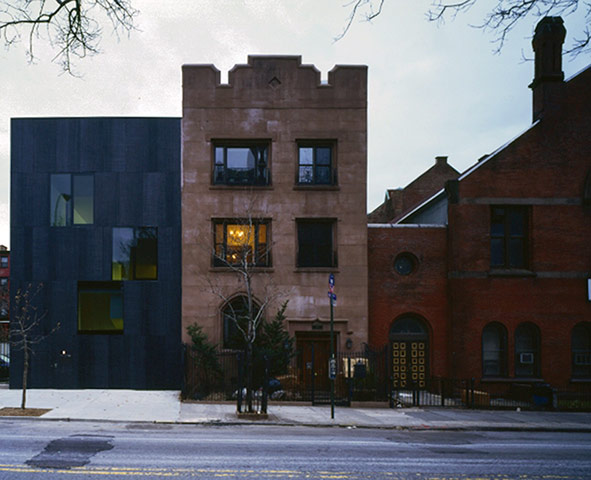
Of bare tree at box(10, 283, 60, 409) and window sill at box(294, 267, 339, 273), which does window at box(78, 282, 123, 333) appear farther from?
window sill at box(294, 267, 339, 273)

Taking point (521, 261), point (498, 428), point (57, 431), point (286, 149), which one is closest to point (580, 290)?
point (521, 261)

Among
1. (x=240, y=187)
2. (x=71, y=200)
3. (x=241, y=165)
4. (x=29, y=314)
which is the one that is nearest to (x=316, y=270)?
(x=240, y=187)

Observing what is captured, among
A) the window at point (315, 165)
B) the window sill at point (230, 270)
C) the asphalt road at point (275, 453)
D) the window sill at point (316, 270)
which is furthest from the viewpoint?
the window at point (315, 165)

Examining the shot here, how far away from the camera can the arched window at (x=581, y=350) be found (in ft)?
71.4

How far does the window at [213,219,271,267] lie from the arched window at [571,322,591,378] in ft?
44.4

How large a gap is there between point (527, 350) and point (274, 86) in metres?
15.8

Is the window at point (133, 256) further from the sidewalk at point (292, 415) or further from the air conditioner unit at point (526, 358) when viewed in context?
the air conditioner unit at point (526, 358)

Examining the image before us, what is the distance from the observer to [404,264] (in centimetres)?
2311

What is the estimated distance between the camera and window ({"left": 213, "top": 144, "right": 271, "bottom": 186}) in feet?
73.5

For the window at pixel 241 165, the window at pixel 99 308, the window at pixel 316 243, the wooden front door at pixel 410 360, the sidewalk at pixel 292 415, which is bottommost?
the sidewalk at pixel 292 415

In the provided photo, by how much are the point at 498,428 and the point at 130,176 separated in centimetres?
1736

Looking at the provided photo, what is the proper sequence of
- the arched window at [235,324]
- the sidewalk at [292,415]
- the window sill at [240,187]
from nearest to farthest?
1. the sidewalk at [292,415]
2. the arched window at [235,324]
3. the window sill at [240,187]

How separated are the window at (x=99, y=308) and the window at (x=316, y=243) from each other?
8.25 metres

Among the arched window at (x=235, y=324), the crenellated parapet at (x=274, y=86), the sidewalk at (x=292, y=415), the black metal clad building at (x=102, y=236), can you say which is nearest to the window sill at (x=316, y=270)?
the arched window at (x=235, y=324)
